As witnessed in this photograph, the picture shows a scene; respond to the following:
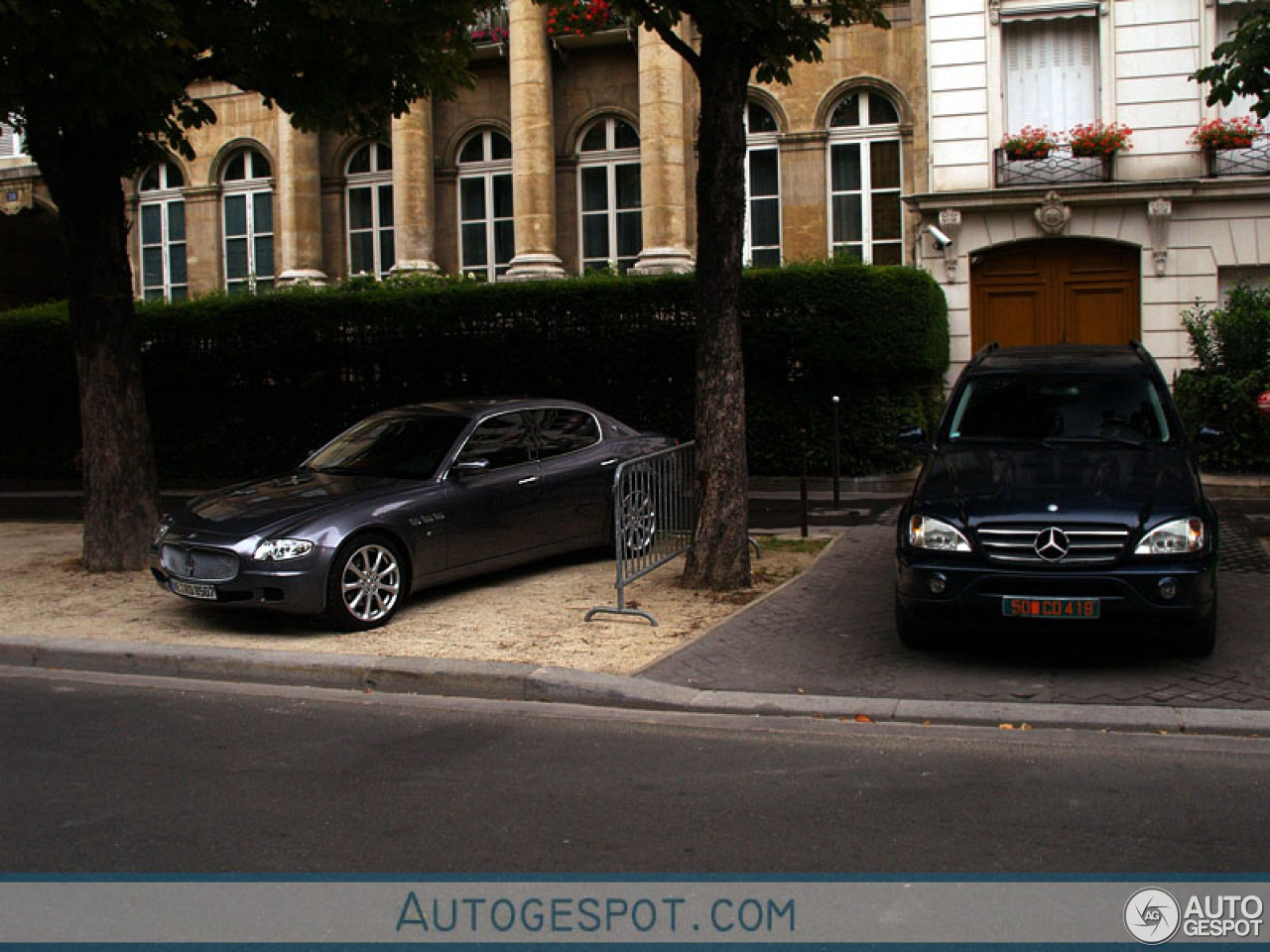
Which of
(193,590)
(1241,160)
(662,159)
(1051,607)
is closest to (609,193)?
(662,159)

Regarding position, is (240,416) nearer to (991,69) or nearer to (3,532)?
(3,532)

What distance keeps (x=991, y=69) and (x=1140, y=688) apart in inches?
588

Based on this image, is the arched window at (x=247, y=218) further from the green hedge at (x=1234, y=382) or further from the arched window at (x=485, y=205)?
the green hedge at (x=1234, y=382)

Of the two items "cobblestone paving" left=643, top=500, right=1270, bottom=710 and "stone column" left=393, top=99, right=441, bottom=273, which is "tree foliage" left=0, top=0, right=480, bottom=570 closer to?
"cobblestone paving" left=643, top=500, right=1270, bottom=710

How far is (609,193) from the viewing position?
22703mm

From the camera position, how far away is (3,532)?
1463 centimetres

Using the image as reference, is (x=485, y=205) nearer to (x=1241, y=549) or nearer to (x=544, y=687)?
(x=1241, y=549)

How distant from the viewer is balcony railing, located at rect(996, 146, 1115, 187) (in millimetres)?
18906

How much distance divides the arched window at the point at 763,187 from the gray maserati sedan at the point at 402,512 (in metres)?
11.0

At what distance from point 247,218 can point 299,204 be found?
183 centimetres

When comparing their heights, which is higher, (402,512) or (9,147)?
(9,147)

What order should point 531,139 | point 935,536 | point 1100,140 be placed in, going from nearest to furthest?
point 935,536
point 1100,140
point 531,139

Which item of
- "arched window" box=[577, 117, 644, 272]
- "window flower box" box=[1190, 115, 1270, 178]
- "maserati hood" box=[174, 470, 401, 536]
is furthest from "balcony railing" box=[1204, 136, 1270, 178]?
"maserati hood" box=[174, 470, 401, 536]

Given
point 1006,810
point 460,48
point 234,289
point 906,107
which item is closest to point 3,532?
point 460,48
